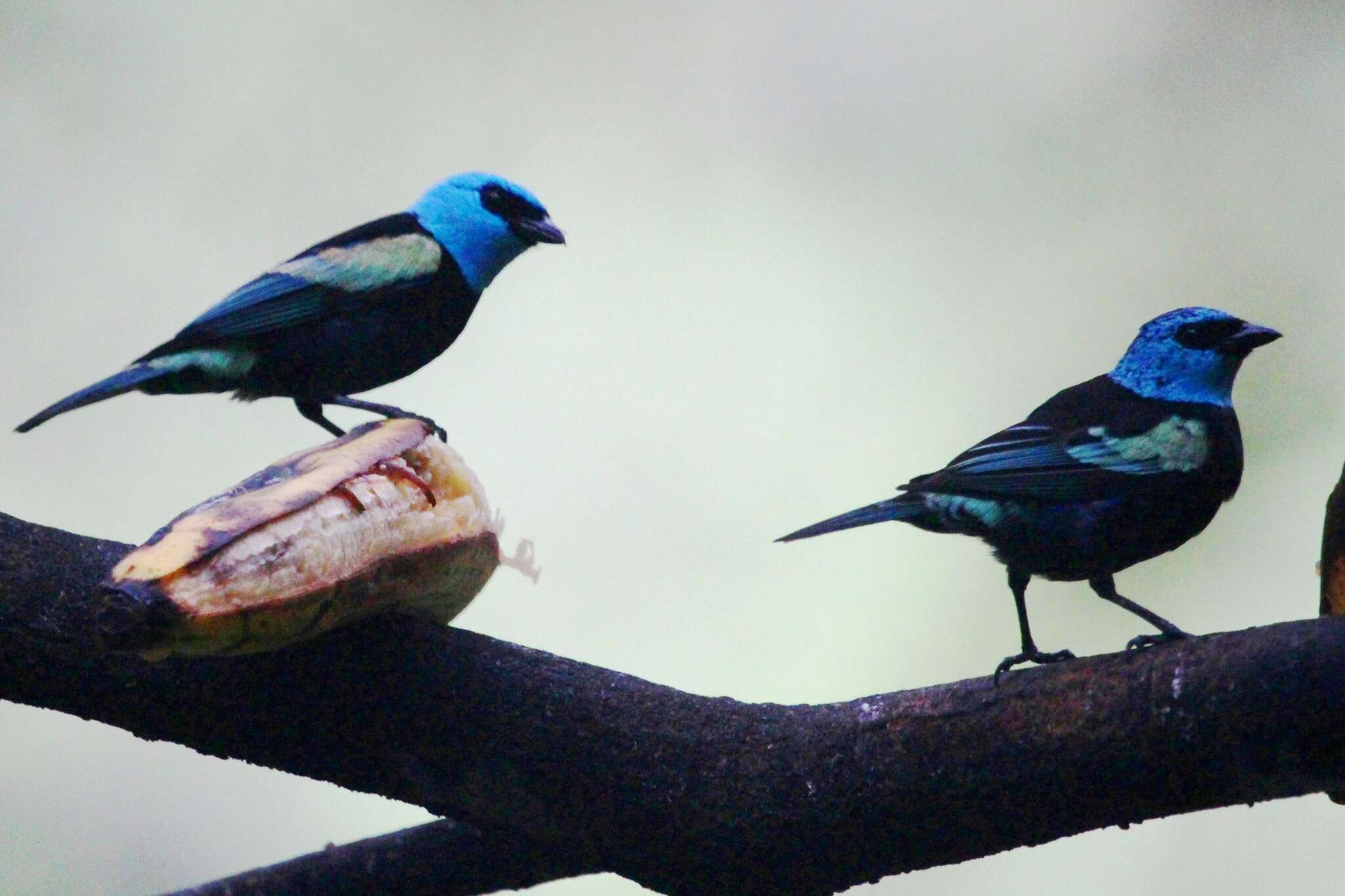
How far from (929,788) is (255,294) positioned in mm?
1770

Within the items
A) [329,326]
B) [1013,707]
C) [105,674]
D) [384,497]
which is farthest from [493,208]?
[1013,707]

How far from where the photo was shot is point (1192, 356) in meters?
2.48

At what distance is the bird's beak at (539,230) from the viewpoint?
119 inches

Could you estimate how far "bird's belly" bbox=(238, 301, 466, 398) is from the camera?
2809 millimetres

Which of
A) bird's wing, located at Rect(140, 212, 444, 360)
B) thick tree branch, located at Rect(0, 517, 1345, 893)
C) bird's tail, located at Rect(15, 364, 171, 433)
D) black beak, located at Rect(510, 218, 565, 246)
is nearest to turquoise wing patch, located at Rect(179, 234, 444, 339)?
bird's wing, located at Rect(140, 212, 444, 360)

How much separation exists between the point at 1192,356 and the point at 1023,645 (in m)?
0.65

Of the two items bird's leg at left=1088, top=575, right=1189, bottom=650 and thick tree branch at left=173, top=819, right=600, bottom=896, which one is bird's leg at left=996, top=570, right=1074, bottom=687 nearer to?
bird's leg at left=1088, top=575, right=1189, bottom=650

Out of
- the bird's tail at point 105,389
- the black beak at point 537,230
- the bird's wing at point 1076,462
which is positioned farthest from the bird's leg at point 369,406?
the bird's wing at point 1076,462

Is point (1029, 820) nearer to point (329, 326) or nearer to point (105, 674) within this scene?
point (105, 674)

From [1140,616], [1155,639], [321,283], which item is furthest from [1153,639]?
[321,283]

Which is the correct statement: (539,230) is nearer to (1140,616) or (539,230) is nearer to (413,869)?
(413,869)

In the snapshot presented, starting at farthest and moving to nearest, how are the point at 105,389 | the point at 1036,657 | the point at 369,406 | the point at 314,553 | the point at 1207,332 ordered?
1. the point at 369,406
2. the point at 105,389
3. the point at 1207,332
4. the point at 1036,657
5. the point at 314,553

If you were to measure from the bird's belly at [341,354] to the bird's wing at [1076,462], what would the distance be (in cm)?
115

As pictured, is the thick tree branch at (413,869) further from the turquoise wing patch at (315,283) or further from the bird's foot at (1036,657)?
the turquoise wing patch at (315,283)
